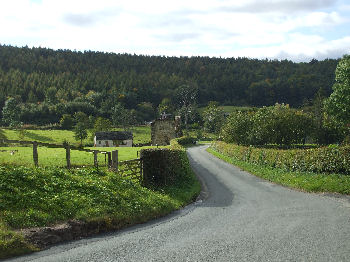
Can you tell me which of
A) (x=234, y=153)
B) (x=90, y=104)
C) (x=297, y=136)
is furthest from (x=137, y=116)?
(x=234, y=153)

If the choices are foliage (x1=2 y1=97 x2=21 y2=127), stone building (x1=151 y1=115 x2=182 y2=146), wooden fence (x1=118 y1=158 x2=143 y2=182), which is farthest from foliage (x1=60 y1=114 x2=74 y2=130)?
wooden fence (x1=118 y1=158 x2=143 y2=182)

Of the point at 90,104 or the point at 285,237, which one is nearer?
the point at 285,237

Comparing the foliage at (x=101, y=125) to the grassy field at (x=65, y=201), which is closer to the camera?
the grassy field at (x=65, y=201)

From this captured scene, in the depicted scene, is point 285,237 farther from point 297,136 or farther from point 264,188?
point 297,136

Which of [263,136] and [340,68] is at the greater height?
[340,68]

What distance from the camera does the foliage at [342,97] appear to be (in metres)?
66.0

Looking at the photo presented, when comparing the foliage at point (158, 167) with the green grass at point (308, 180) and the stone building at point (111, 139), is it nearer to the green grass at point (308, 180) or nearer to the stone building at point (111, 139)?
the green grass at point (308, 180)

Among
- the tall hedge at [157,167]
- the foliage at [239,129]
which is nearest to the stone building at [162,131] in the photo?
the foliage at [239,129]

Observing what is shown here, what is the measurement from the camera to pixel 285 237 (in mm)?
14547

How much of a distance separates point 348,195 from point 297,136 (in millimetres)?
50944

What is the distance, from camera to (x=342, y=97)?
67.1 metres

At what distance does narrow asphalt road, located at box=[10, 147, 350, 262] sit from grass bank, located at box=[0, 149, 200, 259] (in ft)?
2.59

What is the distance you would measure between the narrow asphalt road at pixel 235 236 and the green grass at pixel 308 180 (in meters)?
2.35

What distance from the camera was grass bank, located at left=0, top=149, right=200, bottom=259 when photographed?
1282cm
